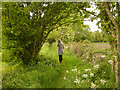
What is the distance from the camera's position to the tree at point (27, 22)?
5.42m

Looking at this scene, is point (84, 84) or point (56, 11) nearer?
point (84, 84)

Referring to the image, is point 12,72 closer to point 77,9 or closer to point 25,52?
point 25,52

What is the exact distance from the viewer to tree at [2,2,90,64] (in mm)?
5422

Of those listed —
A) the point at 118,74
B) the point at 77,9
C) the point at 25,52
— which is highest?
the point at 77,9

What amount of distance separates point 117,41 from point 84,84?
2.21 meters

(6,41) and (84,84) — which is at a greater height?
(6,41)

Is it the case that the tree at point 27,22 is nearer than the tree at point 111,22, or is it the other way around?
the tree at point 111,22

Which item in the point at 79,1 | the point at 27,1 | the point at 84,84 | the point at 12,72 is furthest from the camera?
the point at 27,1

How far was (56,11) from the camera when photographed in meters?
6.38

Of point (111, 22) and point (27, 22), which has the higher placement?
point (27, 22)

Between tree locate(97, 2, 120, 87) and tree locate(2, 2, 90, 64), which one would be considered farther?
tree locate(2, 2, 90, 64)

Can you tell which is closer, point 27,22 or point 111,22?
point 111,22

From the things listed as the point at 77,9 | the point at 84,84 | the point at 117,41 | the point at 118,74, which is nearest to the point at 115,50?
the point at 117,41

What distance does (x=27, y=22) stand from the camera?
6.00 meters
